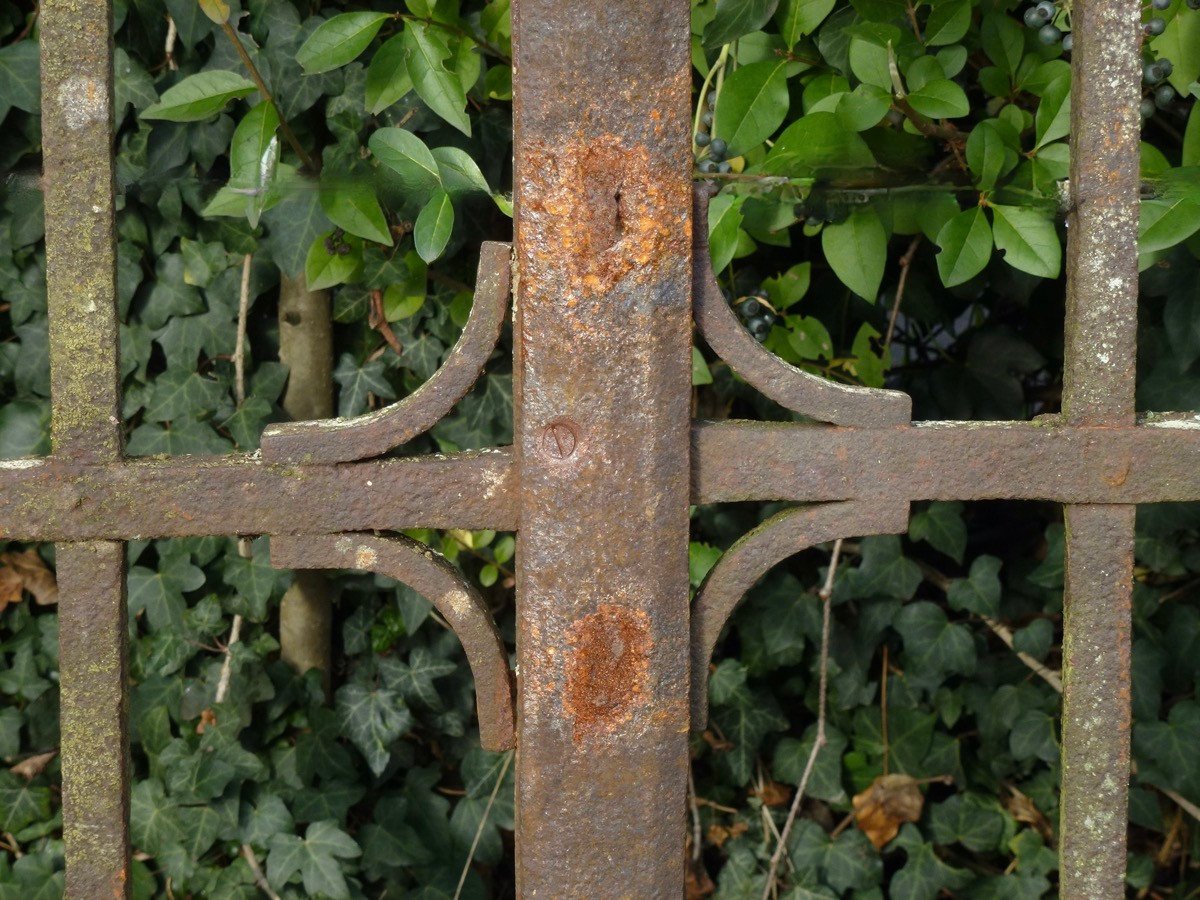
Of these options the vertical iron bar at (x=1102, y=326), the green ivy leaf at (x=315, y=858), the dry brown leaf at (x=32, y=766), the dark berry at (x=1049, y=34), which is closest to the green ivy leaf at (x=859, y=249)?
the dark berry at (x=1049, y=34)

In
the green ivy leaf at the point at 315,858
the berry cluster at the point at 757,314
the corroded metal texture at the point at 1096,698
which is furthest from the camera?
the green ivy leaf at the point at 315,858

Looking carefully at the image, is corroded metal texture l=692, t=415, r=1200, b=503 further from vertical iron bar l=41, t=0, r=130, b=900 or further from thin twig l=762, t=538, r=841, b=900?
thin twig l=762, t=538, r=841, b=900

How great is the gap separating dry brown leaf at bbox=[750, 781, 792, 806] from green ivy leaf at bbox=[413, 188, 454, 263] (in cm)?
104

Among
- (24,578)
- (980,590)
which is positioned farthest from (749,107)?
(24,578)

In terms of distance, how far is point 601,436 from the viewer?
79 cm

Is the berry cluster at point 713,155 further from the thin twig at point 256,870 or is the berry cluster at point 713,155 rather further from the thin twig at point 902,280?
the thin twig at point 256,870

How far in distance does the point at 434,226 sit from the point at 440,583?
360 mm

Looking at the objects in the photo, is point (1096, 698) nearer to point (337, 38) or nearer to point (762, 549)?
point (762, 549)

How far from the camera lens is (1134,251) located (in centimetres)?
87

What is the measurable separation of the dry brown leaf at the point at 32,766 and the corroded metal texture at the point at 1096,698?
4.50 ft

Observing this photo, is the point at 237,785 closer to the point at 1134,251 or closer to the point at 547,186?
the point at 547,186

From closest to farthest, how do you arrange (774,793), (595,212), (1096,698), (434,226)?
(595,212)
(1096,698)
(434,226)
(774,793)

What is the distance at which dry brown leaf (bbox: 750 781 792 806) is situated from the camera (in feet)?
5.78

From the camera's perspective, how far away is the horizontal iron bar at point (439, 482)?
2.70ft
